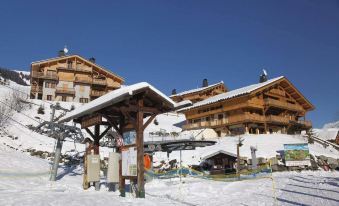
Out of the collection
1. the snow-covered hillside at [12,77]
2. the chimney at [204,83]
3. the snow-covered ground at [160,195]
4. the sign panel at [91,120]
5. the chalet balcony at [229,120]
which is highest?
the snow-covered hillside at [12,77]

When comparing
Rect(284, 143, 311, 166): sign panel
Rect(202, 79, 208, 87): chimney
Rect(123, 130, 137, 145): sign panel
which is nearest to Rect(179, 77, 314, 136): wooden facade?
Rect(202, 79, 208, 87): chimney

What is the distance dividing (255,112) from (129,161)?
3948 centimetres

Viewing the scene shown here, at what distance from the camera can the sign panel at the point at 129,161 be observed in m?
12.6

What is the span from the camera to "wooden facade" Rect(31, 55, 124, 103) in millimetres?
58844

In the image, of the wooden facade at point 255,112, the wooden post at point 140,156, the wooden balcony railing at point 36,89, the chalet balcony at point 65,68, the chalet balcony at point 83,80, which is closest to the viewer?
the wooden post at point 140,156

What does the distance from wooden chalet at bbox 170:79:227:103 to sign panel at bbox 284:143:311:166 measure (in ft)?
120

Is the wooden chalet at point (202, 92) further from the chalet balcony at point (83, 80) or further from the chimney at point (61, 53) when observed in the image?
the chimney at point (61, 53)

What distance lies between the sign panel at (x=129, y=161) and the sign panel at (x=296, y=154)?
1891cm

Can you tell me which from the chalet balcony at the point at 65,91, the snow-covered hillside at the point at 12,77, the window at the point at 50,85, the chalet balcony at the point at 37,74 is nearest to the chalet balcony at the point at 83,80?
the chalet balcony at the point at 65,91

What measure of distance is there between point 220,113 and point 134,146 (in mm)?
38824

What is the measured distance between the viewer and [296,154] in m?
28.3

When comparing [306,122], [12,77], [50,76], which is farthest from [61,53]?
[12,77]

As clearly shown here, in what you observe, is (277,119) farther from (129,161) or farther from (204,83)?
(129,161)

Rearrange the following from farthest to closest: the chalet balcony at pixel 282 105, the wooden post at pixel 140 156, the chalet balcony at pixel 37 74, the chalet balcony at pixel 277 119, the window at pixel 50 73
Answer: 1. the window at pixel 50 73
2. the chalet balcony at pixel 37 74
3. the chalet balcony at pixel 282 105
4. the chalet balcony at pixel 277 119
5. the wooden post at pixel 140 156
